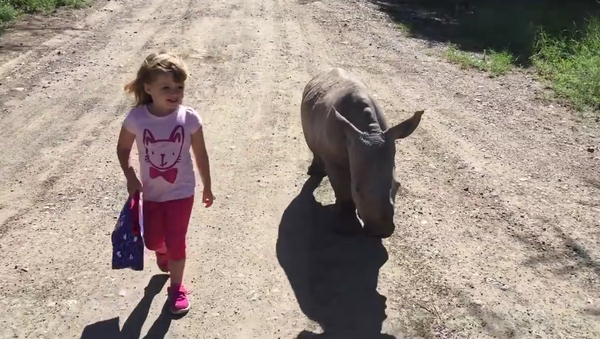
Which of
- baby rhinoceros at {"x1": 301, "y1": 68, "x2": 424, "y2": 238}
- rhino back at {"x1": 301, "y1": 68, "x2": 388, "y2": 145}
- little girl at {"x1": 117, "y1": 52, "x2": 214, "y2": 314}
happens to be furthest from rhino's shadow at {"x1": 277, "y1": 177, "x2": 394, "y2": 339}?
little girl at {"x1": 117, "y1": 52, "x2": 214, "y2": 314}

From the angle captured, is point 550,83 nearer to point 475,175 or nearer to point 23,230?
point 475,175

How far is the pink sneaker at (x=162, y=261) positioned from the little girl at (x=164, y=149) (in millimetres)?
271

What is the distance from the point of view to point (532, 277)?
5020 mm

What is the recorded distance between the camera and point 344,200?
5.43 meters

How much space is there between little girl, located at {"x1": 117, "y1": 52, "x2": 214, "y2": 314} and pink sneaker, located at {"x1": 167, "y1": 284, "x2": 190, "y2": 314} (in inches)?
7.0

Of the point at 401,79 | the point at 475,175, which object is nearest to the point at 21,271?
the point at 475,175

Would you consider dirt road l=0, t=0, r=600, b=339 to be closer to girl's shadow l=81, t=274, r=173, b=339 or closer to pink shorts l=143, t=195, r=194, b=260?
girl's shadow l=81, t=274, r=173, b=339

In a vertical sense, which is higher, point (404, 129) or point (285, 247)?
point (404, 129)

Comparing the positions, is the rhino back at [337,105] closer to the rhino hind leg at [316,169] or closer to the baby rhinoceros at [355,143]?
the baby rhinoceros at [355,143]

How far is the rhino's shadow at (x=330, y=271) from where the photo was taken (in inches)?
174

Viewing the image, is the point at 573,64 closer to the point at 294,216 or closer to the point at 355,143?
the point at 294,216

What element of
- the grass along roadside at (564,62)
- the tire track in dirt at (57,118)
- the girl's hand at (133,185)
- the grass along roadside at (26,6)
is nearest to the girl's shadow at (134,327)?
the girl's hand at (133,185)

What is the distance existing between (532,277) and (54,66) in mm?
7344

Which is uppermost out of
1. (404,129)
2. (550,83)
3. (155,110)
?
(155,110)
